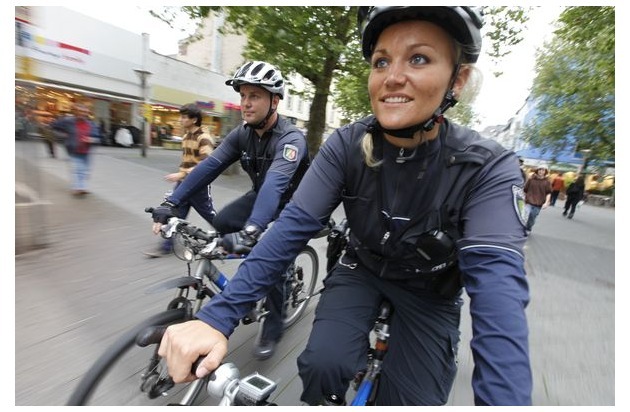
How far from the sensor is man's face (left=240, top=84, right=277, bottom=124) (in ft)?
9.37

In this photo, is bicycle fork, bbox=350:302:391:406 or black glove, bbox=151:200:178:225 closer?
bicycle fork, bbox=350:302:391:406

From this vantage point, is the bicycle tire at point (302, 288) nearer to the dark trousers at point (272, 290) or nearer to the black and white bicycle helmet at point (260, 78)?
the dark trousers at point (272, 290)

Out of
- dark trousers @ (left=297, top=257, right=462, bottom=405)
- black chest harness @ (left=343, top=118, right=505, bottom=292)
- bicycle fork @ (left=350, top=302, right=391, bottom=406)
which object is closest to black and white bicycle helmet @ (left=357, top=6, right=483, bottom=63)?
black chest harness @ (left=343, top=118, right=505, bottom=292)

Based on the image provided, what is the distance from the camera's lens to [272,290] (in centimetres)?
296

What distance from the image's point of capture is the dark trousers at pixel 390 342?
1.53 m

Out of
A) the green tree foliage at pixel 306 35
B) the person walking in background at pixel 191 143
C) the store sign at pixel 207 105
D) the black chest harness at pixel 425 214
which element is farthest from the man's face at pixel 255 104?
the store sign at pixel 207 105

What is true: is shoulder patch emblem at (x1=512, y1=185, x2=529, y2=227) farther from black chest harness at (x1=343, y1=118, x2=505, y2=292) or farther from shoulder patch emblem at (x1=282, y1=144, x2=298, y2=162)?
shoulder patch emblem at (x1=282, y1=144, x2=298, y2=162)

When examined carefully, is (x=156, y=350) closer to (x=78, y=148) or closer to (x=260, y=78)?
(x=260, y=78)

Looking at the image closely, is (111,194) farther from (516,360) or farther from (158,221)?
(516,360)

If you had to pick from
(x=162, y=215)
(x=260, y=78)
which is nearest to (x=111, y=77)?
(x=260, y=78)

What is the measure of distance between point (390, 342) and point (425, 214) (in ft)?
→ 2.21

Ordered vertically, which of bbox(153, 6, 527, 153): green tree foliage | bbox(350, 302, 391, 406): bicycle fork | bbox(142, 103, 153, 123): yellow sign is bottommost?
bbox(350, 302, 391, 406): bicycle fork

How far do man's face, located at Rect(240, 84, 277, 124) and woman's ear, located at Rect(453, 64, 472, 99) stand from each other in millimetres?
1663
